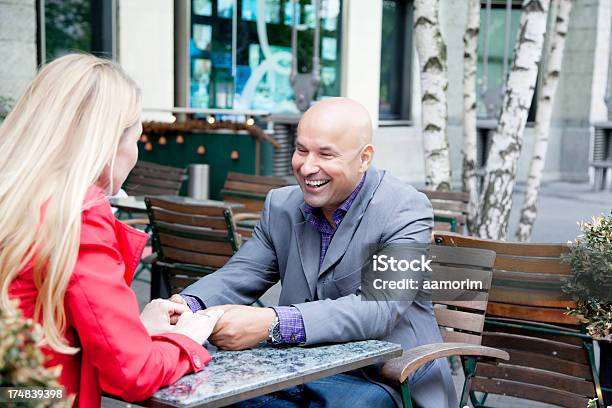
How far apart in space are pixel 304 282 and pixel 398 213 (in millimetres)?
415

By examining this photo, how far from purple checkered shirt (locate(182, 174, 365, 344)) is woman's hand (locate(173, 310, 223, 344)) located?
212 mm

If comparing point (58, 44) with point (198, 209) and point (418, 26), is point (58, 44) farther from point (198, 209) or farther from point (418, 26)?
point (198, 209)

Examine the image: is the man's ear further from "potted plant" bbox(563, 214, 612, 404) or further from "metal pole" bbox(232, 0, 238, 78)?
"metal pole" bbox(232, 0, 238, 78)

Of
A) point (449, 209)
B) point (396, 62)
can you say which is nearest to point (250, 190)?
point (449, 209)

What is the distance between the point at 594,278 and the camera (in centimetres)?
381

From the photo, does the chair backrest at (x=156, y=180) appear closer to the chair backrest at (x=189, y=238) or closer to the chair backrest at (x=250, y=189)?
the chair backrest at (x=250, y=189)

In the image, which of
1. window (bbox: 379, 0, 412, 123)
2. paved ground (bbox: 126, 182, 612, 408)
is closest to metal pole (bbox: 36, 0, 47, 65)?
paved ground (bbox: 126, 182, 612, 408)

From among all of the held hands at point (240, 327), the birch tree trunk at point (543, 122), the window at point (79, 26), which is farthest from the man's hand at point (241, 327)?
the window at point (79, 26)

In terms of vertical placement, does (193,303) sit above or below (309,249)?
below

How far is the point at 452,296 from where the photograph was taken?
3.81 meters

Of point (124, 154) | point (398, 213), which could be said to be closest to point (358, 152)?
point (398, 213)

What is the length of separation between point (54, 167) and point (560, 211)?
13287 mm

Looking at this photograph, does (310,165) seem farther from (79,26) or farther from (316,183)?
(79,26)

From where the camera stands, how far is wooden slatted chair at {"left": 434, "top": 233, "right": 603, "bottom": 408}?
404 centimetres
